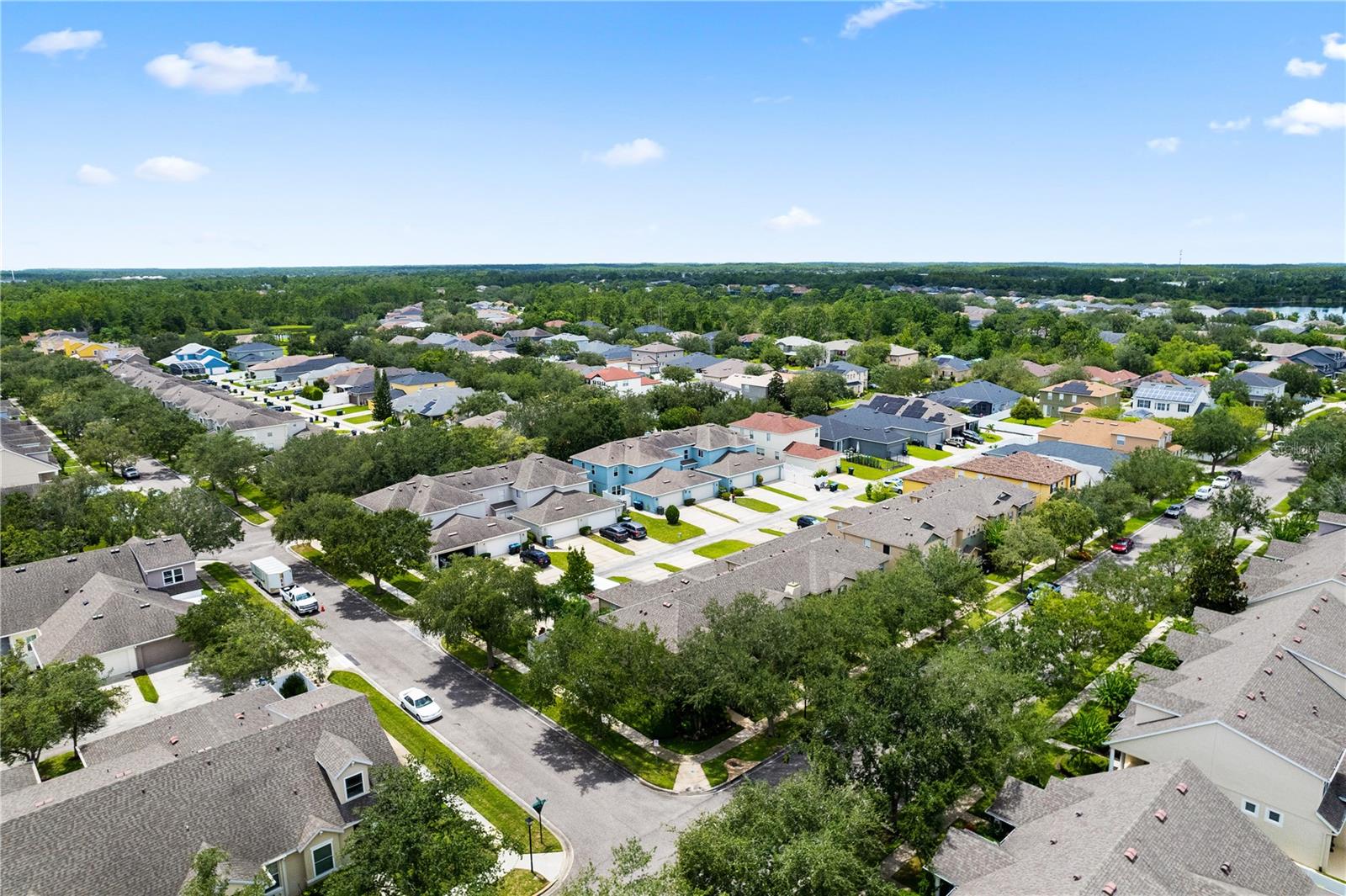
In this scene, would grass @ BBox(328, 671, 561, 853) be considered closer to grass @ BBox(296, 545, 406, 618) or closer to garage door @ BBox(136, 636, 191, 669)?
grass @ BBox(296, 545, 406, 618)

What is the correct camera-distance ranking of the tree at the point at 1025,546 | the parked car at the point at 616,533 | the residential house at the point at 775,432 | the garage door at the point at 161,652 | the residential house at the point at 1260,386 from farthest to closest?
the residential house at the point at 1260,386 < the residential house at the point at 775,432 < the parked car at the point at 616,533 < the tree at the point at 1025,546 < the garage door at the point at 161,652

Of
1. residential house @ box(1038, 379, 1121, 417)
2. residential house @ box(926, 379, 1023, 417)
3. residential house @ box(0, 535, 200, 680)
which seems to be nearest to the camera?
residential house @ box(0, 535, 200, 680)

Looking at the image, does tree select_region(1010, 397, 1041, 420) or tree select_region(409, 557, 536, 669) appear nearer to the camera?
tree select_region(409, 557, 536, 669)

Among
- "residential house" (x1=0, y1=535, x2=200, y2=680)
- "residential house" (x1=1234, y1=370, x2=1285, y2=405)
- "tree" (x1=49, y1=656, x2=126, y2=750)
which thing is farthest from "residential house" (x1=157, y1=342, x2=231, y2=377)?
"residential house" (x1=1234, y1=370, x2=1285, y2=405)

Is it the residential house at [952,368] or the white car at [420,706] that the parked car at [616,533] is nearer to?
the white car at [420,706]

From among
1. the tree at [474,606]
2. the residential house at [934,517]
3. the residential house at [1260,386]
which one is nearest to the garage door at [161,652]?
the tree at [474,606]
